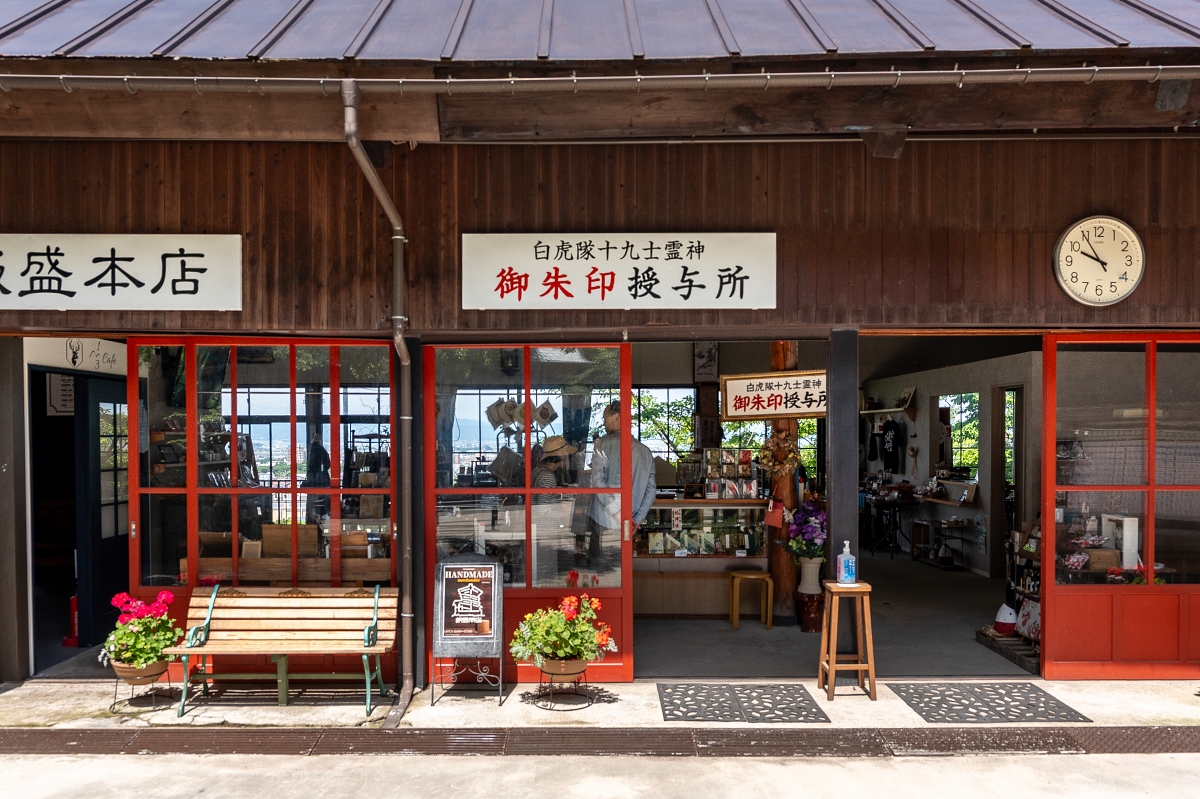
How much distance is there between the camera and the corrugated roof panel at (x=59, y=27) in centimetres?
440

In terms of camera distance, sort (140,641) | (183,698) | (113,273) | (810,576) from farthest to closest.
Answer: (810,576) → (113,273) → (140,641) → (183,698)

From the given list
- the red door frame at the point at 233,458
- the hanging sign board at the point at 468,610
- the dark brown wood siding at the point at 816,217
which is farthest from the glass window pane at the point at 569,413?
the red door frame at the point at 233,458

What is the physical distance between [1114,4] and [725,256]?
266 cm

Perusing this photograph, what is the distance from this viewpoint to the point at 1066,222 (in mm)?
5590

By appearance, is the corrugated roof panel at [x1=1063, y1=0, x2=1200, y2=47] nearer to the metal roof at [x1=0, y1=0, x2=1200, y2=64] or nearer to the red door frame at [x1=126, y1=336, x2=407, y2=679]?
the metal roof at [x1=0, y1=0, x2=1200, y2=64]

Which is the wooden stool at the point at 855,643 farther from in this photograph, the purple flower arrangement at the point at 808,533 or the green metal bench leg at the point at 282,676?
the green metal bench leg at the point at 282,676

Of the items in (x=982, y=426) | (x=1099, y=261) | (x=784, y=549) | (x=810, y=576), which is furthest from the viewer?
(x=982, y=426)

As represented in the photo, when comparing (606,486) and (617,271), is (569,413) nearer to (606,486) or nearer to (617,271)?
(606,486)

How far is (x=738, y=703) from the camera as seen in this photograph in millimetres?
5430

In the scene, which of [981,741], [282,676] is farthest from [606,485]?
[981,741]

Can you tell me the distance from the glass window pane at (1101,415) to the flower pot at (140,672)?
20.6ft

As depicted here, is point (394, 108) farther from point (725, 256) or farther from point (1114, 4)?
point (1114, 4)

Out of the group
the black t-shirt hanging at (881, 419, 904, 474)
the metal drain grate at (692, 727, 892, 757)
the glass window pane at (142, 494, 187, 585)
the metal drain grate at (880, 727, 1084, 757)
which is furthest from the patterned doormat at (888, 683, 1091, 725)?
the black t-shirt hanging at (881, 419, 904, 474)

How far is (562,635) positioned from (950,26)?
13.8 ft
